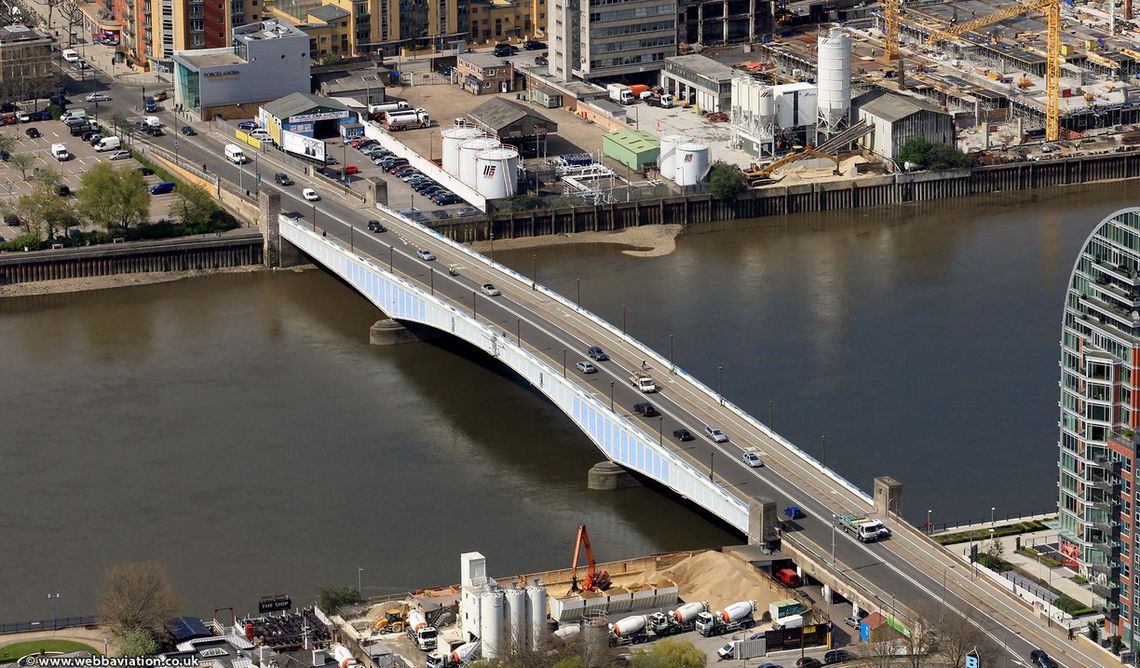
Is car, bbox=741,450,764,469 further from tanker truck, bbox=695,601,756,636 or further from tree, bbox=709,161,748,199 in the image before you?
tree, bbox=709,161,748,199

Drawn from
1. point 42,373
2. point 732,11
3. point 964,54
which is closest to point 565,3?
point 732,11

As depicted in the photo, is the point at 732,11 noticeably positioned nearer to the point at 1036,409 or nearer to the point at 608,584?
the point at 1036,409

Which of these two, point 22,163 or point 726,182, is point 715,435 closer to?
point 726,182

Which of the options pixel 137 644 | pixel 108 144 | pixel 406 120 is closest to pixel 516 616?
pixel 137 644

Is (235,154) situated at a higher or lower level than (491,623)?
higher

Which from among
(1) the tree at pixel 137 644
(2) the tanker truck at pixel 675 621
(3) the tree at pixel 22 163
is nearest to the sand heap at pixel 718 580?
(2) the tanker truck at pixel 675 621
